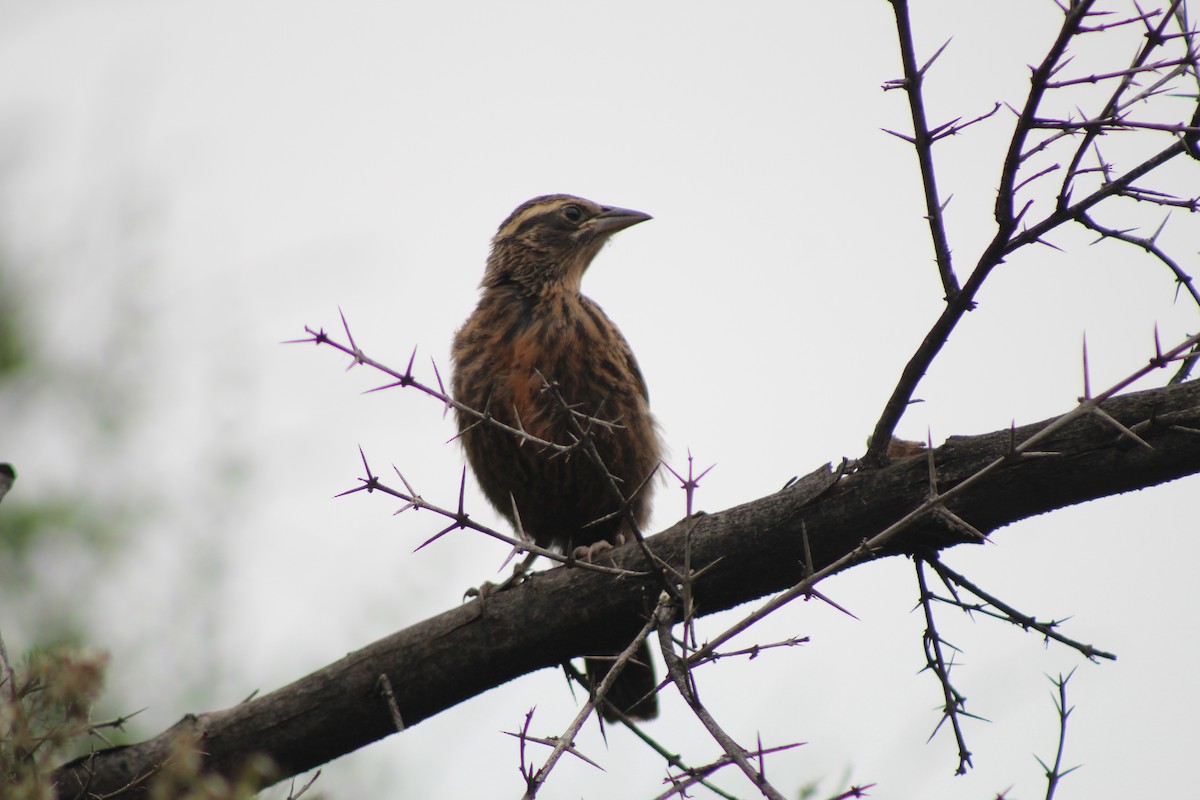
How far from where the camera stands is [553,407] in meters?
5.09

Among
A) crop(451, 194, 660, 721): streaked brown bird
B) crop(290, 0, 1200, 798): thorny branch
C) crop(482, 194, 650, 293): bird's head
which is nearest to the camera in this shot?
crop(290, 0, 1200, 798): thorny branch

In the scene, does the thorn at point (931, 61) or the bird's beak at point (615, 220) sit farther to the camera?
the bird's beak at point (615, 220)

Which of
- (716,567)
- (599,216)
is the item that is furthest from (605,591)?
(599,216)

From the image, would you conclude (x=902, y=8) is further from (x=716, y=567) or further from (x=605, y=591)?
(x=605, y=591)

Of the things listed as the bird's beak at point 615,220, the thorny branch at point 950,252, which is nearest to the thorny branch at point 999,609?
the thorny branch at point 950,252

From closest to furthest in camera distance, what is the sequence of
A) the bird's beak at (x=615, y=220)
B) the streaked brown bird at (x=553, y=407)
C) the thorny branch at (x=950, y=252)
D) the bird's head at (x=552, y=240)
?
the thorny branch at (x=950, y=252)
the streaked brown bird at (x=553, y=407)
the bird's head at (x=552, y=240)
the bird's beak at (x=615, y=220)

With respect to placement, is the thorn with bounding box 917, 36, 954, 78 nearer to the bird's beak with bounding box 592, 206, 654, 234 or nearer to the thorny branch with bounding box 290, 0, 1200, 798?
the thorny branch with bounding box 290, 0, 1200, 798

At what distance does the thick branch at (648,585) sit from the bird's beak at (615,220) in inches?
119

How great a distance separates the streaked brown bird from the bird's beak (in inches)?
21.7

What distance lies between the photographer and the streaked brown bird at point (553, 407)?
521 cm

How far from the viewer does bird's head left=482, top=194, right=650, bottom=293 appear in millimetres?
6141

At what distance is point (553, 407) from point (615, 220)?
189 cm

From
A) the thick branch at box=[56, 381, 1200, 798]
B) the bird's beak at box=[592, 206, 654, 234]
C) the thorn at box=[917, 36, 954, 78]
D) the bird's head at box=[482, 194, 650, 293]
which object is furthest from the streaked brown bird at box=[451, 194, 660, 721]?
the thorn at box=[917, 36, 954, 78]

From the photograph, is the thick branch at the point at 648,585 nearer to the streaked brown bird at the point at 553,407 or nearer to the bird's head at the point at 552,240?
the streaked brown bird at the point at 553,407
